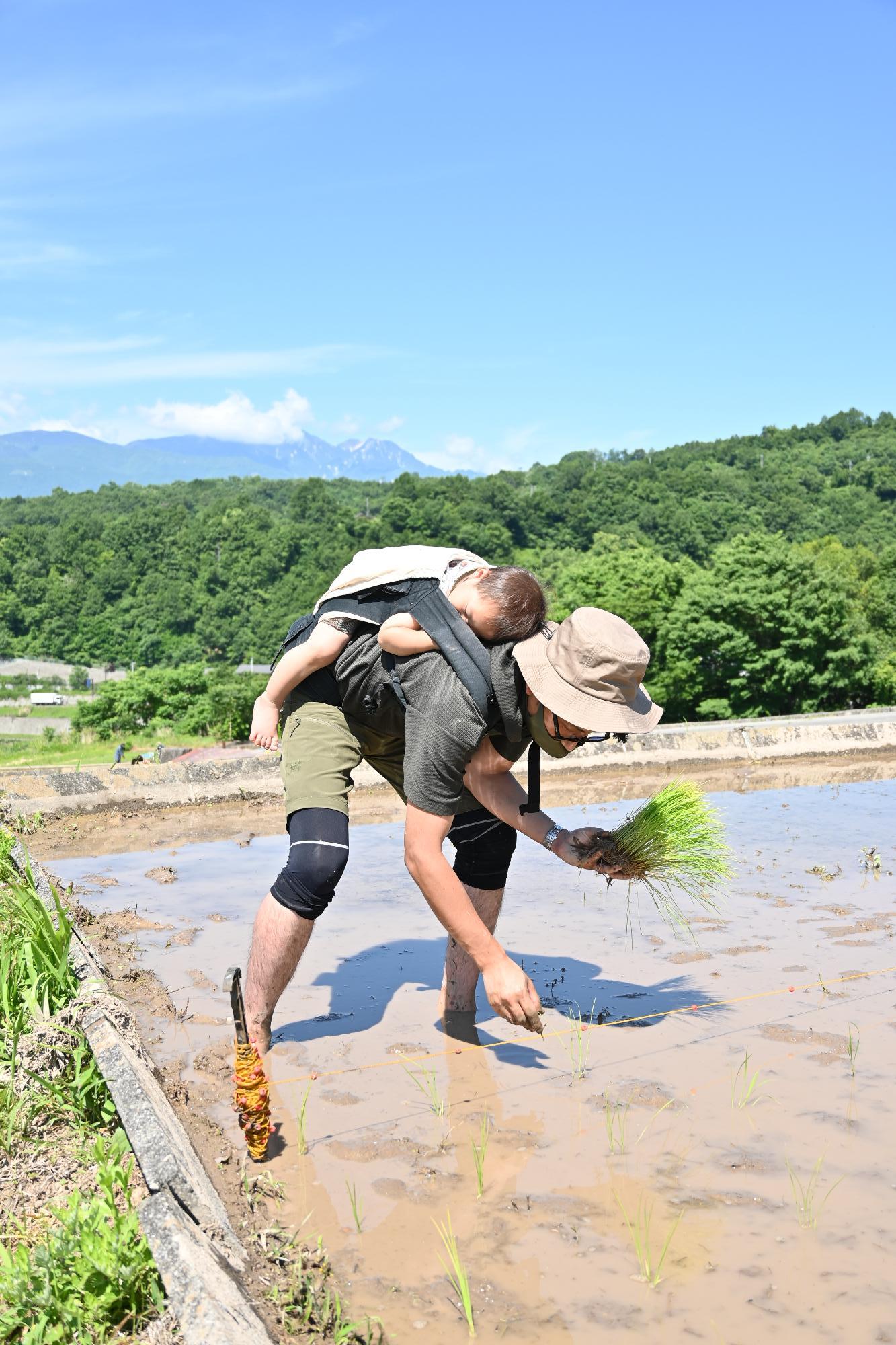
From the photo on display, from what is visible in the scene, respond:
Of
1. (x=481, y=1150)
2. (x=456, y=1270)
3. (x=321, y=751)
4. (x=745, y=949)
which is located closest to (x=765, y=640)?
(x=745, y=949)

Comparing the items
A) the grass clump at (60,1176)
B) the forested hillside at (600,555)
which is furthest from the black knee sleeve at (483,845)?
the forested hillside at (600,555)

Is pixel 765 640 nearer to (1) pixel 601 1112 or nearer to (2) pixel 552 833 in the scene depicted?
(2) pixel 552 833

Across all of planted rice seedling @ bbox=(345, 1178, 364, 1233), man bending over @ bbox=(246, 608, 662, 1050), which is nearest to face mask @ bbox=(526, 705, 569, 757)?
man bending over @ bbox=(246, 608, 662, 1050)

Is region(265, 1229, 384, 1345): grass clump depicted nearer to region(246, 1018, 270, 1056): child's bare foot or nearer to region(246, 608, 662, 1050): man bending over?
region(246, 608, 662, 1050): man bending over

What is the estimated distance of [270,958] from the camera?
336cm

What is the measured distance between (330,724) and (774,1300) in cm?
198

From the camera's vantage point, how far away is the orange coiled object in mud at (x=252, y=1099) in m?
2.73

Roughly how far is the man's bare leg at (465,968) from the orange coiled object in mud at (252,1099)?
1108 millimetres

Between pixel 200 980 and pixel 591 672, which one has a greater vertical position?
pixel 591 672

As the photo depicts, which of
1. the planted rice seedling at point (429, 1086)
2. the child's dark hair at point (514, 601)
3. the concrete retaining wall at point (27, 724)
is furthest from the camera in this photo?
the concrete retaining wall at point (27, 724)

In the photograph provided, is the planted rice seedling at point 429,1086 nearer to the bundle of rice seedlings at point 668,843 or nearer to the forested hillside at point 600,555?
the bundle of rice seedlings at point 668,843

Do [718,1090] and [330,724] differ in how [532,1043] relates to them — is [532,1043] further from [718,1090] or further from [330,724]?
[330,724]

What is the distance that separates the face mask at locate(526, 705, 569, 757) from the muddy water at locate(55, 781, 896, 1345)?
0.96 m

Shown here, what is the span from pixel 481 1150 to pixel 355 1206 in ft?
1.21
